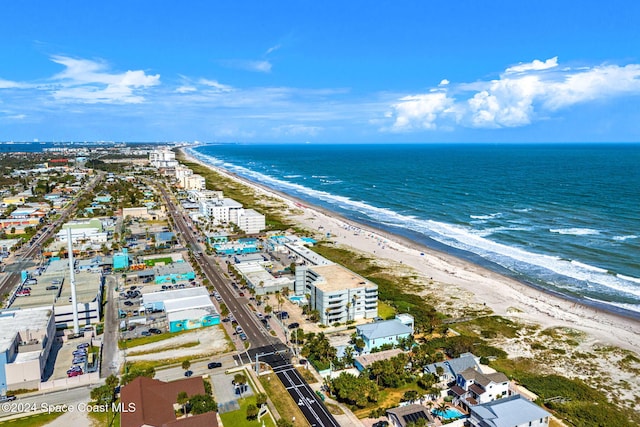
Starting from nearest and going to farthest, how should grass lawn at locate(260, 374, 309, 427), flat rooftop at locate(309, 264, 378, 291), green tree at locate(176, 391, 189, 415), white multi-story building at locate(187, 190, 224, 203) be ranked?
grass lawn at locate(260, 374, 309, 427) → green tree at locate(176, 391, 189, 415) → flat rooftop at locate(309, 264, 378, 291) → white multi-story building at locate(187, 190, 224, 203)

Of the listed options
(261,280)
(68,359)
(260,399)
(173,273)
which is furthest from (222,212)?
(260,399)

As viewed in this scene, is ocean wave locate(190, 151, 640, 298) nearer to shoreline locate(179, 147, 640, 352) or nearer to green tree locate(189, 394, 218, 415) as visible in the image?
shoreline locate(179, 147, 640, 352)

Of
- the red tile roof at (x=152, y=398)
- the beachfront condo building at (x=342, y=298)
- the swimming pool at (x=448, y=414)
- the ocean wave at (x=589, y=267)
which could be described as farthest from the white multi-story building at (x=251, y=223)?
the swimming pool at (x=448, y=414)

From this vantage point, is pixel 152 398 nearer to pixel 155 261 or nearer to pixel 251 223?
pixel 155 261

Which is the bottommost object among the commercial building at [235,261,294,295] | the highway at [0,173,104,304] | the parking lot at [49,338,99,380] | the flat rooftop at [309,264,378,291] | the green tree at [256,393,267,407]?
the parking lot at [49,338,99,380]

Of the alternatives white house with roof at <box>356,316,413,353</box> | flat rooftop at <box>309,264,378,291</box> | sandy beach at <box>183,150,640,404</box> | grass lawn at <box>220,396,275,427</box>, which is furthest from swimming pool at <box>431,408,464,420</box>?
flat rooftop at <box>309,264,378,291</box>

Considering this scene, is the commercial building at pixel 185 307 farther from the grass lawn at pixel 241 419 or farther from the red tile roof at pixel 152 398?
the grass lawn at pixel 241 419
